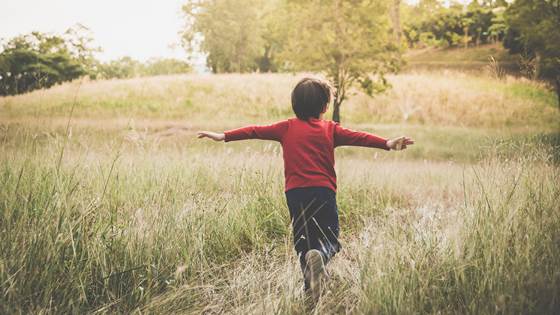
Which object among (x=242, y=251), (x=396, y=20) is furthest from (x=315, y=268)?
(x=396, y=20)

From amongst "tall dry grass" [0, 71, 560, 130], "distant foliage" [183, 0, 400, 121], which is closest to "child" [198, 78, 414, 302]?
"distant foliage" [183, 0, 400, 121]

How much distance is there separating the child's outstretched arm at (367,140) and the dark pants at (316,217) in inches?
14.0

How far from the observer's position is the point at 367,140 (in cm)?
285

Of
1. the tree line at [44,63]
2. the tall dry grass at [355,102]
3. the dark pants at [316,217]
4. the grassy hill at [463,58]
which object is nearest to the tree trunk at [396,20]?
the tall dry grass at [355,102]

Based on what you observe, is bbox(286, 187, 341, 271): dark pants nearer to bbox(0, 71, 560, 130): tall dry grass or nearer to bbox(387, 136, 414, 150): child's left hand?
bbox(387, 136, 414, 150): child's left hand

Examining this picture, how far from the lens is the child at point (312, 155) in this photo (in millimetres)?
2814

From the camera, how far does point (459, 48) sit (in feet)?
113

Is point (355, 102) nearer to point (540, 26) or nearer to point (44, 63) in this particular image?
point (540, 26)

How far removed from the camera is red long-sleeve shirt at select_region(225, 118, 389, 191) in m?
2.83

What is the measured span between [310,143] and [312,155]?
3.2 inches

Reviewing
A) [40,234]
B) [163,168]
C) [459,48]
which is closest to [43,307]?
[40,234]

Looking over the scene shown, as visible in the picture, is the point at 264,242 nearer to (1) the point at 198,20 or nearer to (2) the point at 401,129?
(2) the point at 401,129

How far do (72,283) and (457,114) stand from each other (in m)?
18.3

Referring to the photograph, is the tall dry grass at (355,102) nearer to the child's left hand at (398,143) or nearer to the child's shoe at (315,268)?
the child's left hand at (398,143)
